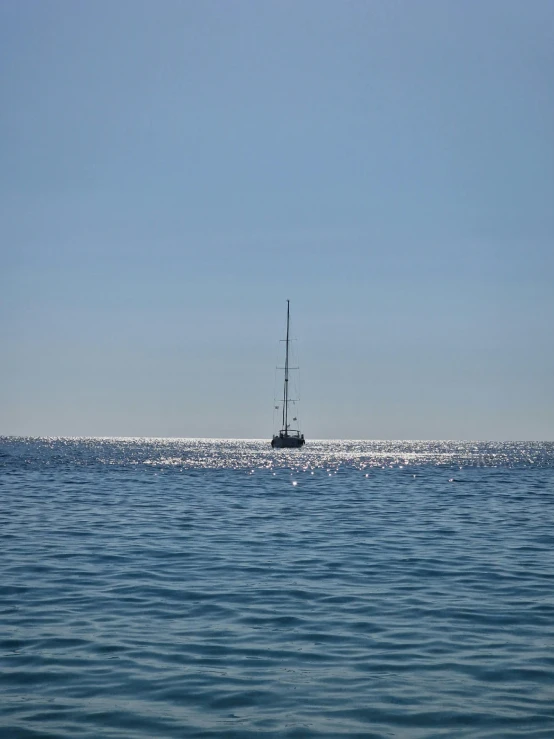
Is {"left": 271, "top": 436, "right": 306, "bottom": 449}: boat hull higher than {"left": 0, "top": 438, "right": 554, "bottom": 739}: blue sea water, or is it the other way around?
{"left": 0, "top": 438, "right": 554, "bottom": 739}: blue sea water

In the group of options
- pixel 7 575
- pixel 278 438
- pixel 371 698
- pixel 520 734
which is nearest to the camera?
pixel 520 734

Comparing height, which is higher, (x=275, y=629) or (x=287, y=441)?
(x=275, y=629)

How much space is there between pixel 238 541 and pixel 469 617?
440 inches

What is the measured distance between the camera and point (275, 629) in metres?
13.8

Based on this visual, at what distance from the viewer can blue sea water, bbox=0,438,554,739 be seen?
31.9 feet

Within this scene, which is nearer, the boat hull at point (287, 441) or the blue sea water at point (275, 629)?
the blue sea water at point (275, 629)

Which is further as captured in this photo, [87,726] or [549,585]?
[549,585]

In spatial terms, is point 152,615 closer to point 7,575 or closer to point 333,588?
point 333,588

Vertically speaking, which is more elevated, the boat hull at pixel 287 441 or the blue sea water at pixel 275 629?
the blue sea water at pixel 275 629

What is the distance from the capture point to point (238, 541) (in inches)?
977

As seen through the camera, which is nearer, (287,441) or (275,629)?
(275,629)

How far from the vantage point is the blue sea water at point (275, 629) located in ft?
31.9

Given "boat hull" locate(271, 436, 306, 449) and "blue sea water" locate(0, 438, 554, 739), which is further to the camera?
"boat hull" locate(271, 436, 306, 449)

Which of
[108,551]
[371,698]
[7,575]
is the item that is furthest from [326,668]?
[108,551]
